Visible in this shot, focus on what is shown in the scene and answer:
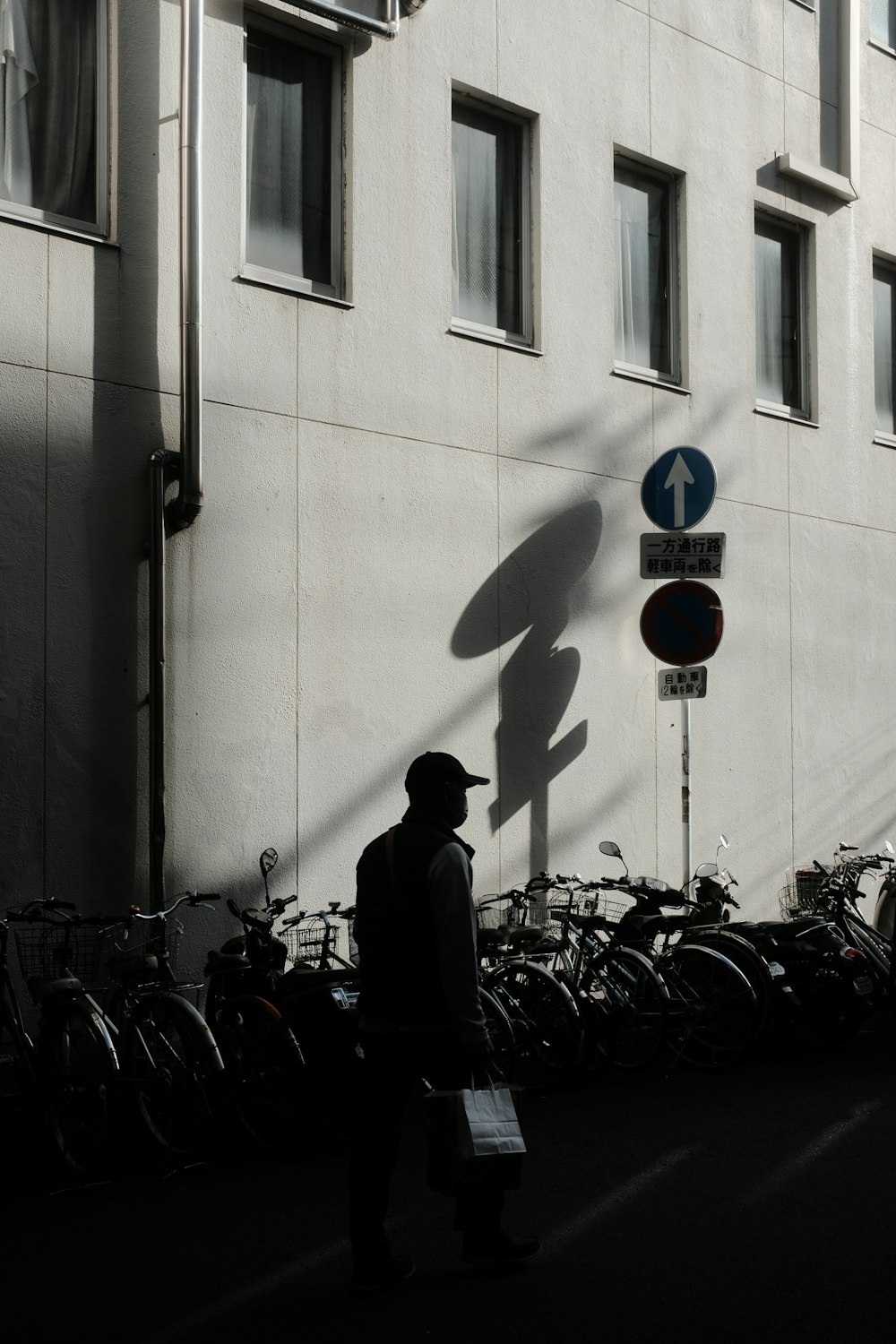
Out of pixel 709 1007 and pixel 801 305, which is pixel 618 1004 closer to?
pixel 709 1007

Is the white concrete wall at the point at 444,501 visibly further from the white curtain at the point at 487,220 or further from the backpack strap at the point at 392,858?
the backpack strap at the point at 392,858

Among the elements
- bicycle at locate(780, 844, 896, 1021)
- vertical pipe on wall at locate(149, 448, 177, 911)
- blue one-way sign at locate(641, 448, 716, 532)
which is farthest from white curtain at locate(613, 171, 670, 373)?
vertical pipe on wall at locate(149, 448, 177, 911)

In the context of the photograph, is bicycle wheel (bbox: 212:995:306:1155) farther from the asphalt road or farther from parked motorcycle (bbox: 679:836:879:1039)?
parked motorcycle (bbox: 679:836:879:1039)

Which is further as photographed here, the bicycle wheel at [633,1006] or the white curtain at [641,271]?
the white curtain at [641,271]

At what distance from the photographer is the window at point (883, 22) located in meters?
15.4

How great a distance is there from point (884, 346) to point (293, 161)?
7.68m

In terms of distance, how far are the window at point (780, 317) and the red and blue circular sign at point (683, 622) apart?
350 cm

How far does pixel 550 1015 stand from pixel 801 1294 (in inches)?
134

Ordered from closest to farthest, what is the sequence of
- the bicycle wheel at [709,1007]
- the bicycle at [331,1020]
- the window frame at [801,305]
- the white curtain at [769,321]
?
the bicycle at [331,1020]
the bicycle wheel at [709,1007]
the white curtain at [769,321]
the window frame at [801,305]

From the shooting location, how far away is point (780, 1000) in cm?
902

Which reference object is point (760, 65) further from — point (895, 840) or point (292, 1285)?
point (292, 1285)

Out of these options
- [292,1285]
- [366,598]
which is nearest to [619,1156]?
[292,1285]

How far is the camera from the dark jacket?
5.21 metres

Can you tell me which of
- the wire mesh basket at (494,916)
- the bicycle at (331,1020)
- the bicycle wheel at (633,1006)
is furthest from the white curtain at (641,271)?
the bicycle at (331,1020)
